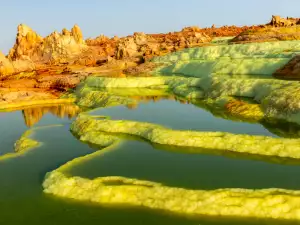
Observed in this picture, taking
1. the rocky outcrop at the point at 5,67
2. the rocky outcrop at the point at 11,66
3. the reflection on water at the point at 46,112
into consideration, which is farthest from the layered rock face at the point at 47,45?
the reflection on water at the point at 46,112

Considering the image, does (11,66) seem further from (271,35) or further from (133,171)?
(133,171)

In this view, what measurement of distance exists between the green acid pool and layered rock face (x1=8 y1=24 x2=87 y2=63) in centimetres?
5067

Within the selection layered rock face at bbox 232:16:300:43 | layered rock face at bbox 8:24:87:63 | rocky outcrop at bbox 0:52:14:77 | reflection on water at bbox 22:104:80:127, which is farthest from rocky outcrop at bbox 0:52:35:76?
layered rock face at bbox 232:16:300:43

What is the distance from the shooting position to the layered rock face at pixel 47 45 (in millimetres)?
68044

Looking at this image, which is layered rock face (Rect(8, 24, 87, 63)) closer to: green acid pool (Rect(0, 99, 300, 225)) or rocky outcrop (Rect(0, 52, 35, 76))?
rocky outcrop (Rect(0, 52, 35, 76))

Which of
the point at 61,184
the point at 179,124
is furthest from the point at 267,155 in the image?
the point at 61,184

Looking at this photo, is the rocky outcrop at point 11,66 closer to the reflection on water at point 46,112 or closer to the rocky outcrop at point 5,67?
the rocky outcrop at point 5,67

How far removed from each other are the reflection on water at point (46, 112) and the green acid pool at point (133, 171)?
171 inches

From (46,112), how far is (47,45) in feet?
152

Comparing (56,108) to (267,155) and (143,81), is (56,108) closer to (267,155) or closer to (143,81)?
(143,81)

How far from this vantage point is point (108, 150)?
14.6m

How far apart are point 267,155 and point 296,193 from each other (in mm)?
3818

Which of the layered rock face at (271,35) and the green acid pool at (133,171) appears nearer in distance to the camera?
the green acid pool at (133,171)

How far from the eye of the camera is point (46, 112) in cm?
2702
